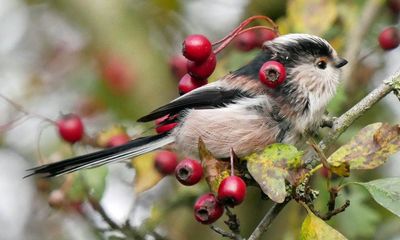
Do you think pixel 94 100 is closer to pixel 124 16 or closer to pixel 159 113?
pixel 124 16

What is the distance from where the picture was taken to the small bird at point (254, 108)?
278 cm

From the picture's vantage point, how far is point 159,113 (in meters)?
2.81

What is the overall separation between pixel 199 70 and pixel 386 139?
0.67m

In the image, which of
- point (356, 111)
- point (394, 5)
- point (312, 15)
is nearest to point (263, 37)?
point (312, 15)

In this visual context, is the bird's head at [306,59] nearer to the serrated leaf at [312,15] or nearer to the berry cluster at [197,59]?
the berry cluster at [197,59]

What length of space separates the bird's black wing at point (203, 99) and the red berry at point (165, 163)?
287 mm

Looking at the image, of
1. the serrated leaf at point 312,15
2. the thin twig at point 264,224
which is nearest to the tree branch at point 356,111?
the thin twig at point 264,224

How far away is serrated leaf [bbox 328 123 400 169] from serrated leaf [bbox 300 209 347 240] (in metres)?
0.17

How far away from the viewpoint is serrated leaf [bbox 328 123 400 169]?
226cm

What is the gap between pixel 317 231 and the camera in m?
2.21

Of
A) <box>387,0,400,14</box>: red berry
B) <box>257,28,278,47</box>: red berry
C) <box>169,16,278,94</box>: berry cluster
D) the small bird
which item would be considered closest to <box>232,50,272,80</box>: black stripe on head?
the small bird

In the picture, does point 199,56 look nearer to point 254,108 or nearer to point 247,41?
point 254,108

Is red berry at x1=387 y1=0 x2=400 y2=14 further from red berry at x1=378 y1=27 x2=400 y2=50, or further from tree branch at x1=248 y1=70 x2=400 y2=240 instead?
tree branch at x1=248 y1=70 x2=400 y2=240

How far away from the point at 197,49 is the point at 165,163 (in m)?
0.76
